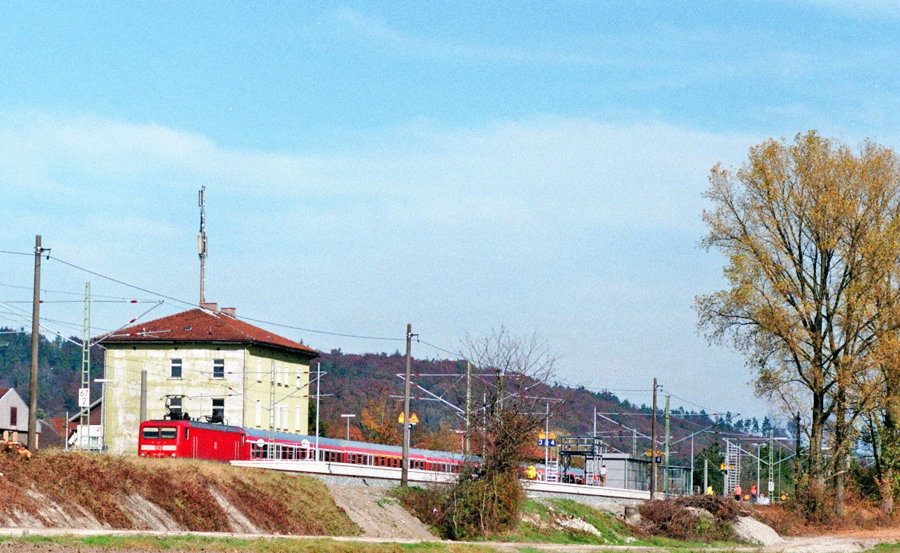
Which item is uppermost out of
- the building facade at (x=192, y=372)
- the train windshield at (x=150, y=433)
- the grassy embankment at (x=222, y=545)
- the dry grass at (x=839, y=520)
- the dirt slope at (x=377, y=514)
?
the building facade at (x=192, y=372)

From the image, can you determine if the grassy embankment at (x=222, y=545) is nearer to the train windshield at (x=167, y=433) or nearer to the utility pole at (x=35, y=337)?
the utility pole at (x=35, y=337)

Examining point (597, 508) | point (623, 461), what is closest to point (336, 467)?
point (597, 508)

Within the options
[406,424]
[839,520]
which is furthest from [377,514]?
[839,520]

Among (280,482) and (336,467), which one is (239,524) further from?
(336,467)

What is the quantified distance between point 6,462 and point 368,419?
90.0 m

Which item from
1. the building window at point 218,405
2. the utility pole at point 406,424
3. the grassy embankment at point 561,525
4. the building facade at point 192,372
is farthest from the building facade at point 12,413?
the grassy embankment at point 561,525

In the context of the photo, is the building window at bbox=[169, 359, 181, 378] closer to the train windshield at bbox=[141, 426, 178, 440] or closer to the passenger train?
the passenger train

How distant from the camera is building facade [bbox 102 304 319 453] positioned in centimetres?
9431

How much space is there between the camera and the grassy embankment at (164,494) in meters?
32.5

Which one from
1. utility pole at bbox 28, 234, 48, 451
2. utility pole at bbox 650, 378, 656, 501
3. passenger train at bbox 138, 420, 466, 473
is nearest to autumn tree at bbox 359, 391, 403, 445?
passenger train at bbox 138, 420, 466, 473

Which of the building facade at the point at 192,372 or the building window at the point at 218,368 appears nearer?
the building facade at the point at 192,372

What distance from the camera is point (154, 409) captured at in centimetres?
9569

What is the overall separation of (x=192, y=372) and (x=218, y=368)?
2421 mm

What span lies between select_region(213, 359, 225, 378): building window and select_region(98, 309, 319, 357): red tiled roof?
180 cm
